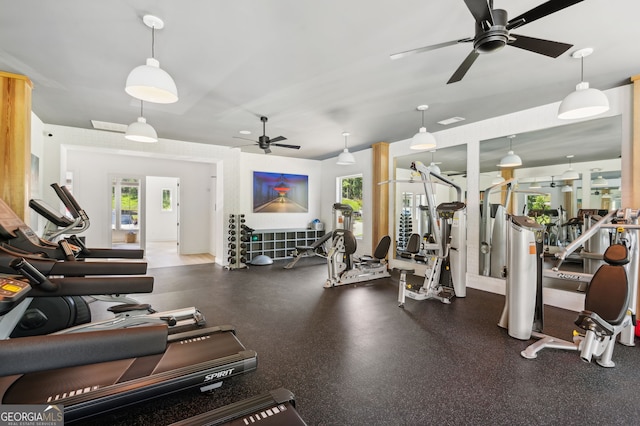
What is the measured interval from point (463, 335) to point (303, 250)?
13.1ft

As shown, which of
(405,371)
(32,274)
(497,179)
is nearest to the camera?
(32,274)

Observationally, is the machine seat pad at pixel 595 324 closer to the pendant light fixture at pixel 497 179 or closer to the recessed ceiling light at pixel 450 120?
the pendant light fixture at pixel 497 179

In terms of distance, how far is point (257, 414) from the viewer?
1593 mm

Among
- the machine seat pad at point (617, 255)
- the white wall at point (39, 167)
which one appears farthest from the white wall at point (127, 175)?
the machine seat pad at point (617, 255)

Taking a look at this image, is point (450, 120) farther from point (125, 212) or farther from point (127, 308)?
point (125, 212)

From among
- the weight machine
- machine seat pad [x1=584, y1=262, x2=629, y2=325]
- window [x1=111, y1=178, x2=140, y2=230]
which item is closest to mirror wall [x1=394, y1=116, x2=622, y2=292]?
the weight machine

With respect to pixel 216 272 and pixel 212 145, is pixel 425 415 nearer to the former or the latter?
pixel 216 272

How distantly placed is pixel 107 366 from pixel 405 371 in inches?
85.7

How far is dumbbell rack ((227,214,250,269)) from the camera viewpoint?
6.50m

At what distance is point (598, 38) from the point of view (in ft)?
8.41

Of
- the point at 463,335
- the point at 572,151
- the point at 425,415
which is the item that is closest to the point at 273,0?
the point at 425,415

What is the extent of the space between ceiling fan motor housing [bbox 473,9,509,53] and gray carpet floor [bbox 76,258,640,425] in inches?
93.1

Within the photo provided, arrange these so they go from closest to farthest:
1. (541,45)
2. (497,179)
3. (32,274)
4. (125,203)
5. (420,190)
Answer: (32,274), (541,45), (497,179), (420,190), (125,203)

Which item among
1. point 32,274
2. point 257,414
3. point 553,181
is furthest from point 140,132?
point 553,181
